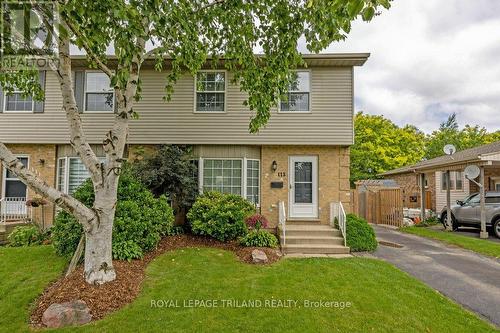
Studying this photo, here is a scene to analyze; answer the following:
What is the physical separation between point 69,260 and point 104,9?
17.4 feet

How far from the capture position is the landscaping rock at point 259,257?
6743 mm

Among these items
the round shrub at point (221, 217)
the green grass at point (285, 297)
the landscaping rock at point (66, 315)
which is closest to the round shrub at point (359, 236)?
the green grass at point (285, 297)

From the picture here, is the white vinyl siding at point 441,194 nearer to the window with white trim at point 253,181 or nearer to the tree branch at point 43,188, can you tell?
the window with white trim at point 253,181

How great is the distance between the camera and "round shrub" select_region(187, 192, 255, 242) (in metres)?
8.19

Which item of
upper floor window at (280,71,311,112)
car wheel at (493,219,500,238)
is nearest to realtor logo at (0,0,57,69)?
upper floor window at (280,71,311,112)

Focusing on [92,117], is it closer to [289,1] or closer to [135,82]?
[135,82]

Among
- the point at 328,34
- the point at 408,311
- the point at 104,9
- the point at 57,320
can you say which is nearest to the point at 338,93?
the point at 328,34

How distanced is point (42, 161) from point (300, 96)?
9322 millimetres

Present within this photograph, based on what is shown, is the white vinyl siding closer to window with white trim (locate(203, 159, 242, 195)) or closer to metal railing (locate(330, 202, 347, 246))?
metal railing (locate(330, 202, 347, 246))

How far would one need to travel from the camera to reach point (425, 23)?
10.8 metres

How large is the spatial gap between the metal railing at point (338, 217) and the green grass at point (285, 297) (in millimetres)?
1563

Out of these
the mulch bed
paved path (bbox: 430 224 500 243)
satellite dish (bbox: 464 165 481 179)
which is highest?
satellite dish (bbox: 464 165 481 179)

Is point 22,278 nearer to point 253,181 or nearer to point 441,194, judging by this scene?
point 253,181

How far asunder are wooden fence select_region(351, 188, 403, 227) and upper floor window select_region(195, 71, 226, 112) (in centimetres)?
862
